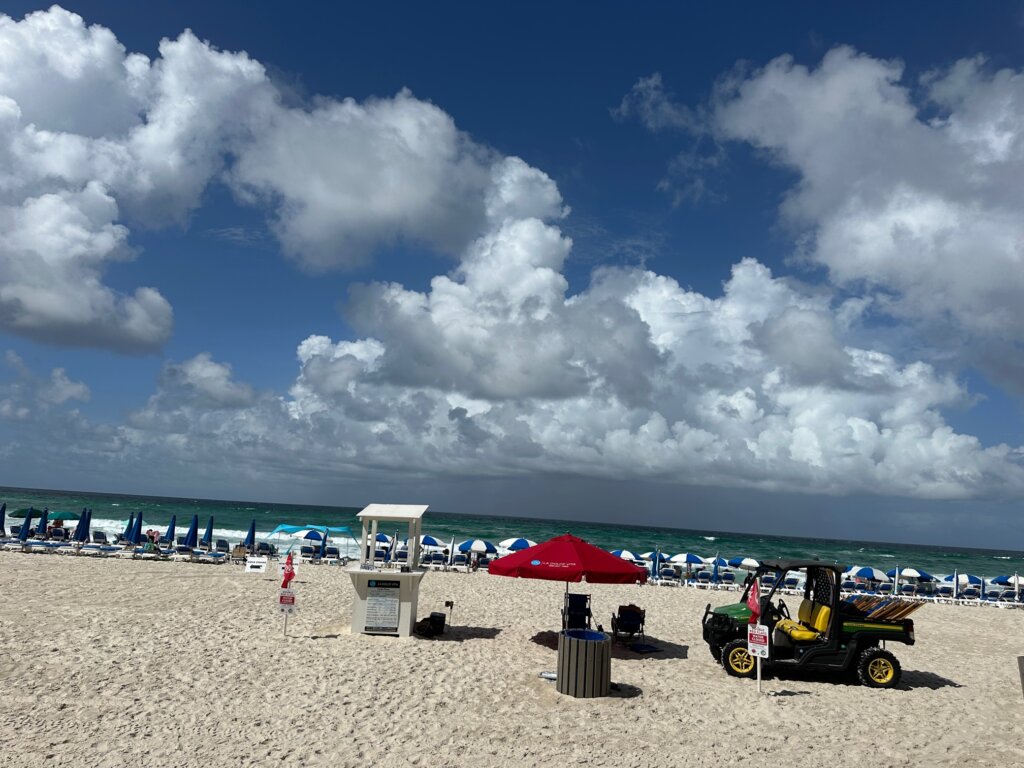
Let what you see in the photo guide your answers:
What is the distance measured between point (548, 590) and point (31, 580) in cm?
1417

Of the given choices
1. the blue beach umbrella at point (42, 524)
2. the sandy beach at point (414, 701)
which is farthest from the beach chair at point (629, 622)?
the blue beach umbrella at point (42, 524)

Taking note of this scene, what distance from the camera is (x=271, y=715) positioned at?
7.79m

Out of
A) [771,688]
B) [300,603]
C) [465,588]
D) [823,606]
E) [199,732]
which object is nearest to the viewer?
[199,732]

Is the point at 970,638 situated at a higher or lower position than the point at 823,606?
lower

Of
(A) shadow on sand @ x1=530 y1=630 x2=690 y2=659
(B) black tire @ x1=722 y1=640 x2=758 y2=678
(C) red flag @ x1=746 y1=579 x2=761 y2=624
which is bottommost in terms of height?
(A) shadow on sand @ x1=530 y1=630 x2=690 y2=659

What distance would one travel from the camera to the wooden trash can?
9.05 metres

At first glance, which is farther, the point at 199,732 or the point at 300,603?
the point at 300,603

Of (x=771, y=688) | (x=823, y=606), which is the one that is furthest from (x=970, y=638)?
(x=771, y=688)

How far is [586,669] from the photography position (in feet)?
29.8

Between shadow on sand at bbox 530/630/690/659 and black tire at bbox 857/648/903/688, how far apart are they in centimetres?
292

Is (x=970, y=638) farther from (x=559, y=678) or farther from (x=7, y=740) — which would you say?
(x=7, y=740)

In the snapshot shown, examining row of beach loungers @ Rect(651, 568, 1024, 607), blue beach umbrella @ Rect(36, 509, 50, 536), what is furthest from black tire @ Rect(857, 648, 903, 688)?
blue beach umbrella @ Rect(36, 509, 50, 536)

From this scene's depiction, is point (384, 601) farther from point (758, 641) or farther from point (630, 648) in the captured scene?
point (758, 641)

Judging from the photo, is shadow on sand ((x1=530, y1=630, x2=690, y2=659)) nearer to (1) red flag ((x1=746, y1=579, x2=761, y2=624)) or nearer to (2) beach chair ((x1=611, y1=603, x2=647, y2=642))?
(2) beach chair ((x1=611, y1=603, x2=647, y2=642))
